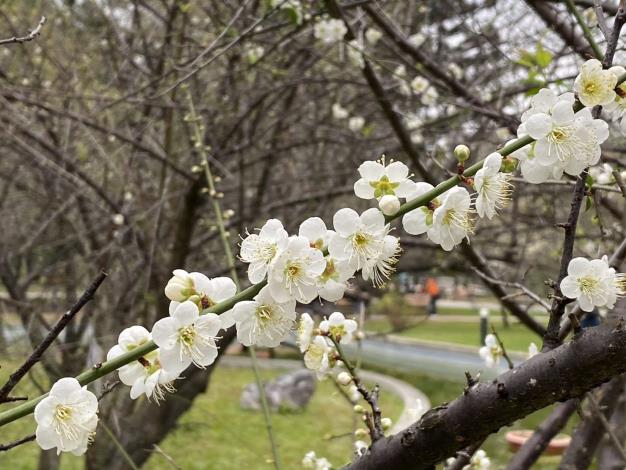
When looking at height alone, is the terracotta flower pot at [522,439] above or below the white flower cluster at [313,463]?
below

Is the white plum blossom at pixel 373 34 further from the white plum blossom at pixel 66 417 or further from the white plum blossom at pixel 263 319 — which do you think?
the white plum blossom at pixel 66 417

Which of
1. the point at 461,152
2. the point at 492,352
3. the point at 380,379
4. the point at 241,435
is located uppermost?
the point at 461,152

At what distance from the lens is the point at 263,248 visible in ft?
2.73

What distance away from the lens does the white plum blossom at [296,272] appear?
790 mm

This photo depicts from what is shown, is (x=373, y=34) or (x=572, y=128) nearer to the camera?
(x=572, y=128)

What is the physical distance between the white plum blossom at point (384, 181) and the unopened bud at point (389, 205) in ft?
0.21

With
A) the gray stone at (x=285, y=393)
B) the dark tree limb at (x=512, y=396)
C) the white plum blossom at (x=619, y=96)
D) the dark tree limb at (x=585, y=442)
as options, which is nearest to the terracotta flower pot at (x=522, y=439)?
the dark tree limb at (x=585, y=442)

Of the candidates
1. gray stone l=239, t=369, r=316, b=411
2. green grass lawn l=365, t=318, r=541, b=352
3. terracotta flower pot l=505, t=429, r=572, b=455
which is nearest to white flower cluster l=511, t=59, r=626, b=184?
terracotta flower pot l=505, t=429, r=572, b=455

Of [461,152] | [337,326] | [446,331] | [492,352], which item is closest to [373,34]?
[492,352]

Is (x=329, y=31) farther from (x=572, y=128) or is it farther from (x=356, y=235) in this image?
(x=356, y=235)

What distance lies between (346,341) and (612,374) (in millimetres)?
870

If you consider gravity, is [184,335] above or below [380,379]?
above

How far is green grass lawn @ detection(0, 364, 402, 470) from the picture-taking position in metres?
5.72

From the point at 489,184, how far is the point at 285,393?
845cm
